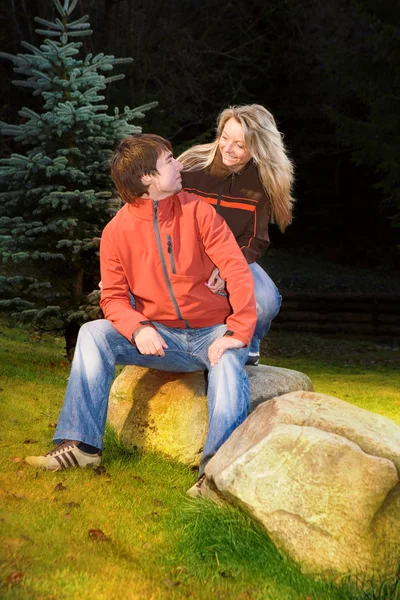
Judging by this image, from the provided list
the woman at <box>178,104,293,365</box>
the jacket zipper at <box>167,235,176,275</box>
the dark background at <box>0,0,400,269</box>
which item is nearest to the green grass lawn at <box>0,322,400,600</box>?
the jacket zipper at <box>167,235,176,275</box>

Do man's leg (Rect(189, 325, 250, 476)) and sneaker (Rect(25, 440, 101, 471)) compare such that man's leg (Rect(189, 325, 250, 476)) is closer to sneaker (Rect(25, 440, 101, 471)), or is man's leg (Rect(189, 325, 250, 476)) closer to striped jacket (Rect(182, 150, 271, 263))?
sneaker (Rect(25, 440, 101, 471))

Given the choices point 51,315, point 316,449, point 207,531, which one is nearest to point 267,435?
point 316,449

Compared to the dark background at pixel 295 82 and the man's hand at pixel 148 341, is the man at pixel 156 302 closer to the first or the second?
the man's hand at pixel 148 341

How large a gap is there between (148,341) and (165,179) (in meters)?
0.93

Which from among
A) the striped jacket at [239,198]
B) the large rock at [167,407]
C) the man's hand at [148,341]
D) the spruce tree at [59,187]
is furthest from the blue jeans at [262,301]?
the spruce tree at [59,187]

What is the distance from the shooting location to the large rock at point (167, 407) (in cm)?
524

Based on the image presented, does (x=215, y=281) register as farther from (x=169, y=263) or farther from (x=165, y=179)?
(x=165, y=179)

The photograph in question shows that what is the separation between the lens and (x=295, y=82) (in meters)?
31.4

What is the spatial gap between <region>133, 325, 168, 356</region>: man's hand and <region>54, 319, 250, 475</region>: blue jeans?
204mm

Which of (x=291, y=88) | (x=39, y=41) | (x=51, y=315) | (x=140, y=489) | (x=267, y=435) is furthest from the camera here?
(x=291, y=88)

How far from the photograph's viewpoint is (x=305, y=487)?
367 centimetres

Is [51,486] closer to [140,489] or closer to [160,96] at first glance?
[140,489]

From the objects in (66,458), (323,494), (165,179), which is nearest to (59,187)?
(165,179)

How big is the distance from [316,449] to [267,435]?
24 cm
